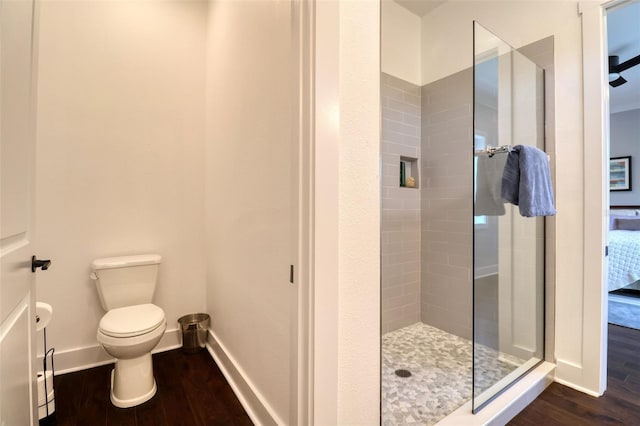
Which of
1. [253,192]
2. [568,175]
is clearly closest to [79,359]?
[253,192]

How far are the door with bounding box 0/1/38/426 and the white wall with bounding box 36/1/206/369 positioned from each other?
4.05 ft

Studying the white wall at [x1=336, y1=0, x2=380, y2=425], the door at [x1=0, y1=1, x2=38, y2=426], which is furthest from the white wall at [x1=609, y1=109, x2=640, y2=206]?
the door at [x1=0, y1=1, x2=38, y2=426]

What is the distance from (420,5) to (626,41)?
210 cm

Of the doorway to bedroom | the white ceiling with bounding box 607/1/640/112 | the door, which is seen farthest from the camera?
the doorway to bedroom

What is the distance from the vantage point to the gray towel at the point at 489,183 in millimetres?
1828

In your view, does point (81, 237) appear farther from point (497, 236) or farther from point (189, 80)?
point (497, 236)

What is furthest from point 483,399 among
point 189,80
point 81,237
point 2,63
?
point 189,80

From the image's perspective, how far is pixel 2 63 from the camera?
25.8 inches

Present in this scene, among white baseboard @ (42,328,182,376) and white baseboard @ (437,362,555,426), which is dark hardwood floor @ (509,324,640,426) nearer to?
white baseboard @ (437,362,555,426)

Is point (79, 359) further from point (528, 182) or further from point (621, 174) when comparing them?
point (621, 174)

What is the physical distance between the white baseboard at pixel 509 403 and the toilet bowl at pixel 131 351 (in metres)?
1.54

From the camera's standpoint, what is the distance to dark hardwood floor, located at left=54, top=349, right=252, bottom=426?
151 cm

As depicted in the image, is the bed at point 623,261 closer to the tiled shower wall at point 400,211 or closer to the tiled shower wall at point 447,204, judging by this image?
the tiled shower wall at point 447,204

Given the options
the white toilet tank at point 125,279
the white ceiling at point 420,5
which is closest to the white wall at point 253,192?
the white toilet tank at point 125,279
